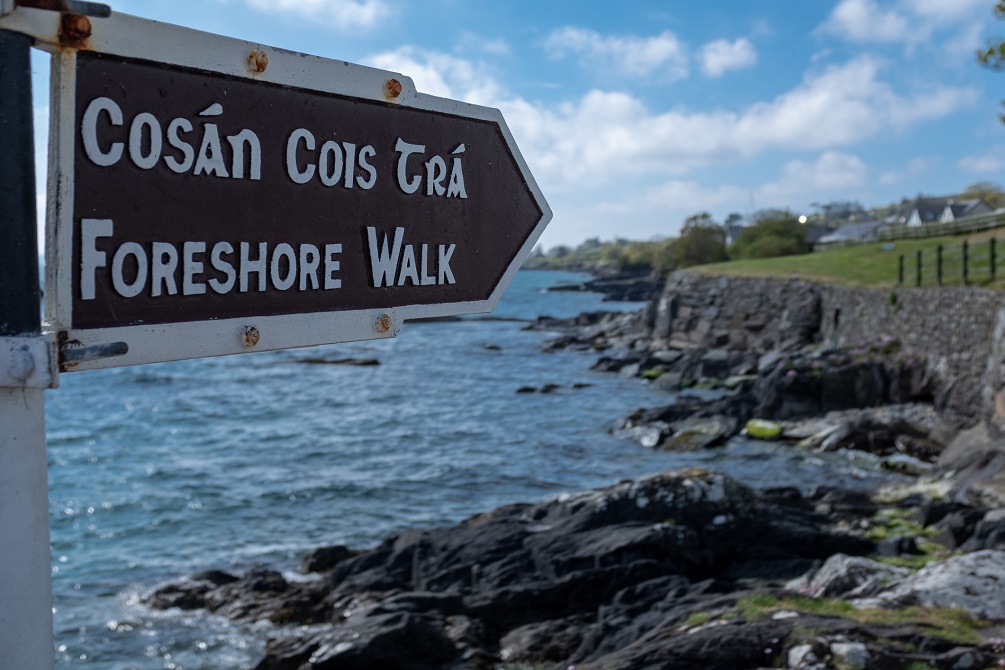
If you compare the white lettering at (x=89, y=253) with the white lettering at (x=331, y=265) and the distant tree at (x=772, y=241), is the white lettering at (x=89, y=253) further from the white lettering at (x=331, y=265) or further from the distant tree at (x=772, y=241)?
the distant tree at (x=772, y=241)

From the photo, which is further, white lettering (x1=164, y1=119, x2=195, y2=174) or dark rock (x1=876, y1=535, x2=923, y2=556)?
dark rock (x1=876, y1=535, x2=923, y2=556)

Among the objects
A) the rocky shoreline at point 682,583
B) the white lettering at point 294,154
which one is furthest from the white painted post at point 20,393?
the rocky shoreline at point 682,583

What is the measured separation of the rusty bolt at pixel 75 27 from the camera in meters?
1.28

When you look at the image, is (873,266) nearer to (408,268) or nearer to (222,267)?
(408,268)

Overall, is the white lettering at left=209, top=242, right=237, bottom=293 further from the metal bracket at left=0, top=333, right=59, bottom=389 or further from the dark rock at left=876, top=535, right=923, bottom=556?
the dark rock at left=876, top=535, right=923, bottom=556

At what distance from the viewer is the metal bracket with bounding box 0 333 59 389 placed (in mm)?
1235

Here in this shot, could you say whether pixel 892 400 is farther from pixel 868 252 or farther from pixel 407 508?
pixel 868 252

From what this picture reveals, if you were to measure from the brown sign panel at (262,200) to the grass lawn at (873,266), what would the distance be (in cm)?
2124

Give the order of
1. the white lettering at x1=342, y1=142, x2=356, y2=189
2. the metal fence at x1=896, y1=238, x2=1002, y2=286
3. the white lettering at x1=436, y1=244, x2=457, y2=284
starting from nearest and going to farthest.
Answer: the white lettering at x1=342, y1=142, x2=356, y2=189
the white lettering at x1=436, y1=244, x2=457, y2=284
the metal fence at x1=896, y1=238, x2=1002, y2=286

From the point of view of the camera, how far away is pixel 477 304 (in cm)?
203

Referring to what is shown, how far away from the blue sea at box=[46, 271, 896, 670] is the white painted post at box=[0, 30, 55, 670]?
9.32 m

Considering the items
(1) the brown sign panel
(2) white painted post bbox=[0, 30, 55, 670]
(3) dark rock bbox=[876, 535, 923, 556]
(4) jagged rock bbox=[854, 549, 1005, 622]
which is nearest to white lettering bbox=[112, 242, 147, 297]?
(1) the brown sign panel

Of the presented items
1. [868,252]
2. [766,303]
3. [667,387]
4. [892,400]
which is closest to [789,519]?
[892,400]

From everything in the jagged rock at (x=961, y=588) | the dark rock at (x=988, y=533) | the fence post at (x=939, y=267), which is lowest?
the dark rock at (x=988, y=533)
